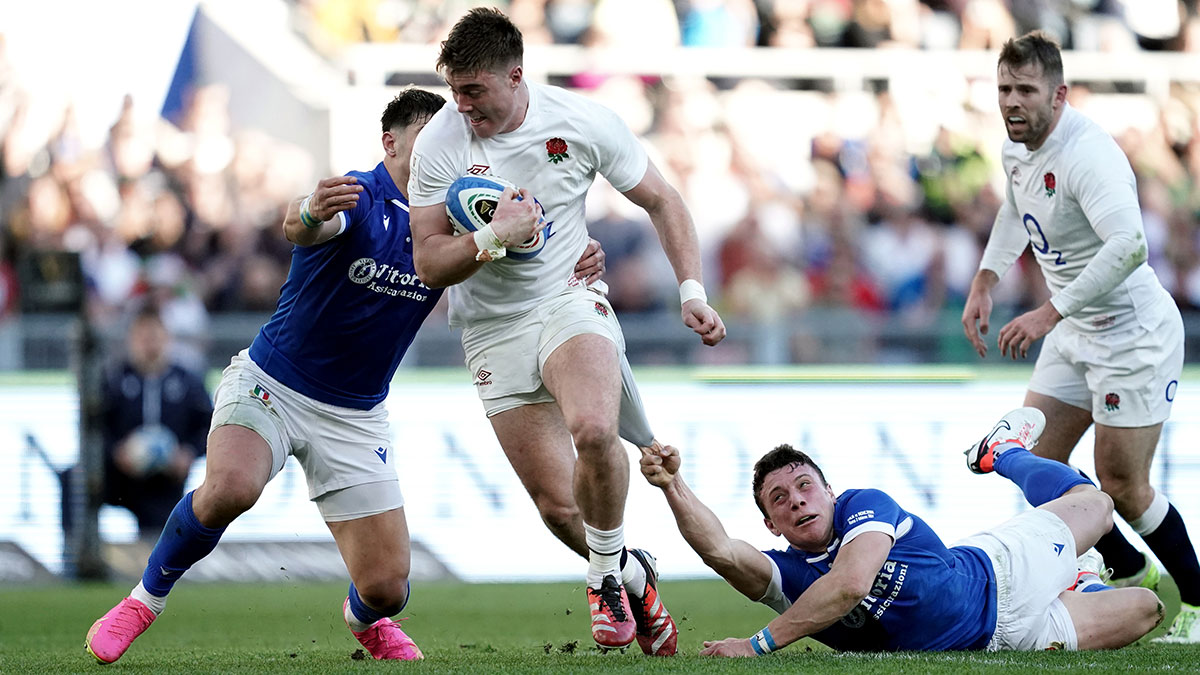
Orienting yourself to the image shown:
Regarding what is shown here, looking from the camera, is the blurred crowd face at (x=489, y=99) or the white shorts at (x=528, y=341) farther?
the white shorts at (x=528, y=341)

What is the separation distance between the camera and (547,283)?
241 inches

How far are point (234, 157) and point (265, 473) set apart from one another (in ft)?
30.8

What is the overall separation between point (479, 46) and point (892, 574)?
8.70ft

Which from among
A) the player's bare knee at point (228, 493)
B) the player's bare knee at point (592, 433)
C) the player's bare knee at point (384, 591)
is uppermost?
the player's bare knee at point (592, 433)

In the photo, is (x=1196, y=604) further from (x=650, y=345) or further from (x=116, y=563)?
(x=116, y=563)

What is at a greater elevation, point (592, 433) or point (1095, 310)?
point (1095, 310)

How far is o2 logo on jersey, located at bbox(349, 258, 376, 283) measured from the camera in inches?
243

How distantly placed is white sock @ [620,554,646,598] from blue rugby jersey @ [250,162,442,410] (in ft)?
4.64

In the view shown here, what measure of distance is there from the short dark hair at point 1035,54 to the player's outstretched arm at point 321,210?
10.5ft

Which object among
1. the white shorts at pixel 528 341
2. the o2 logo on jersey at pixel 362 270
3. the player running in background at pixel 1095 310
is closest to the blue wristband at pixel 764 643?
the white shorts at pixel 528 341

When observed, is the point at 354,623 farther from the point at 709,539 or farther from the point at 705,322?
the point at 705,322

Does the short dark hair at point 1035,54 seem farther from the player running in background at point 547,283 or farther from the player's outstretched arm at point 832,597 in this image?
the player's outstretched arm at point 832,597

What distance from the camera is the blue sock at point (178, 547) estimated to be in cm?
596

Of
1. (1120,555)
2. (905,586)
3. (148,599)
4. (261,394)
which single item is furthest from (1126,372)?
(148,599)
